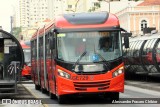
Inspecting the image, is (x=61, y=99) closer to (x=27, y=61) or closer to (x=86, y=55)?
(x=86, y=55)

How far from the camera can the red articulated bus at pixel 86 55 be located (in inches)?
693

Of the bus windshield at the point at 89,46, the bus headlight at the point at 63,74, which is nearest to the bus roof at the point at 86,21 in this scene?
the bus windshield at the point at 89,46

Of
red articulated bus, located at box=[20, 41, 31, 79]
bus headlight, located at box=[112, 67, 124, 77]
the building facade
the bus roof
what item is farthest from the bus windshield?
the building facade

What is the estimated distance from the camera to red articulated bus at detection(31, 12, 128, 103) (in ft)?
57.7

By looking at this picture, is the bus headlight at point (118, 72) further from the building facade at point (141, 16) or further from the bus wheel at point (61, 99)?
the building facade at point (141, 16)

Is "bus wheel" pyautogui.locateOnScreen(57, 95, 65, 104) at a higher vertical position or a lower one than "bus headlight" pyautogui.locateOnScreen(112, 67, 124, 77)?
lower

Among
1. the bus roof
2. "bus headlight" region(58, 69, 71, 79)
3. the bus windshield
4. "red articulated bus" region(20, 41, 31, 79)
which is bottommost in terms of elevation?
"red articulated bus" region(20, 41, 31, 79)

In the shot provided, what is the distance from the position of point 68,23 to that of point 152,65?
50.4ft

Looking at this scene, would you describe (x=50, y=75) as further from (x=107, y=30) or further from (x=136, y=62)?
(x=136, y=62)

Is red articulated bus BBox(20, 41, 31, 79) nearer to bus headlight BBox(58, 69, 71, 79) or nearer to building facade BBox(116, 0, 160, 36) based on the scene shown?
bus headlight BBox(58, 69, 71, 79)

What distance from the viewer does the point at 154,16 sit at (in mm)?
101875

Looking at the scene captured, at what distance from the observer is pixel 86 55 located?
704 inches

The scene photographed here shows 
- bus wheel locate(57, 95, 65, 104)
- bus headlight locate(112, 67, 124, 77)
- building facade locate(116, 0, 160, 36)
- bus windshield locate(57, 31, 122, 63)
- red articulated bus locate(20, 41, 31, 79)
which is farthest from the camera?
building facade locate(116, 0, 160, 36)

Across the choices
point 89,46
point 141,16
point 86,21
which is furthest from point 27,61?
point 141,16
